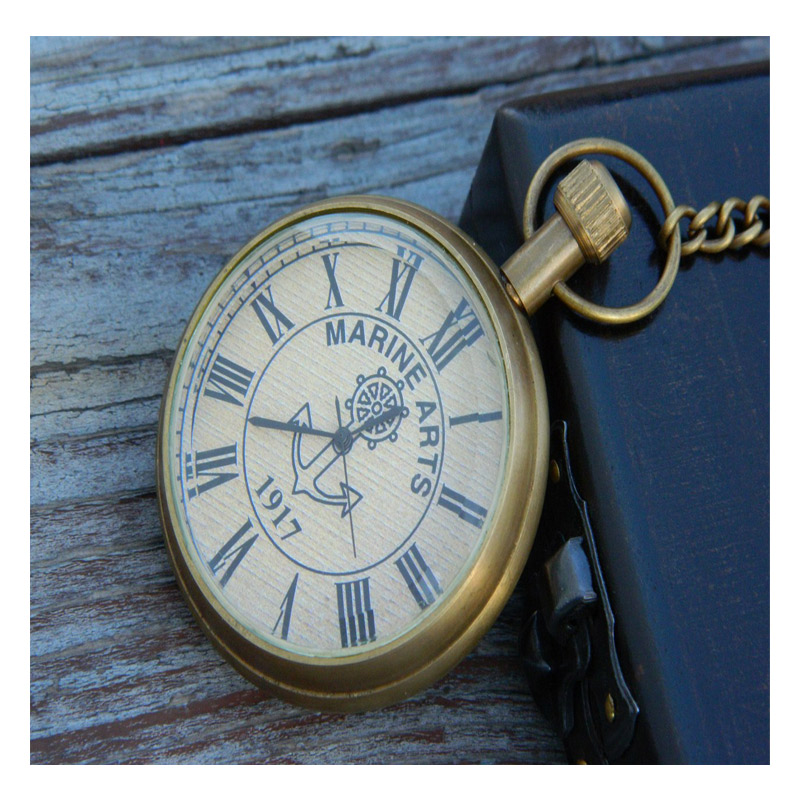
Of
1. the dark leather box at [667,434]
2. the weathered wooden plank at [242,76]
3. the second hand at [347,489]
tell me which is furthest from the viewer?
the weathered wooden plank at [242,76]

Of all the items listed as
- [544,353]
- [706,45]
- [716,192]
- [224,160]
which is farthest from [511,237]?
[706,45]

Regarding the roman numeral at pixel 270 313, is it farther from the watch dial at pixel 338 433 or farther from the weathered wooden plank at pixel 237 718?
the weathered wooden plank at pixel 237 718

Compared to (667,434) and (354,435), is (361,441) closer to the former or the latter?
(354,435)

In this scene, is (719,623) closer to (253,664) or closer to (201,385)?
(253,664)

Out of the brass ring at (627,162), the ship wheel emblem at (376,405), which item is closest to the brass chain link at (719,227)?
the brass ring at (627,162)

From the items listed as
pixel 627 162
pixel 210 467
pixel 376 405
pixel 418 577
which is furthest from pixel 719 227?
pixel 210 467
